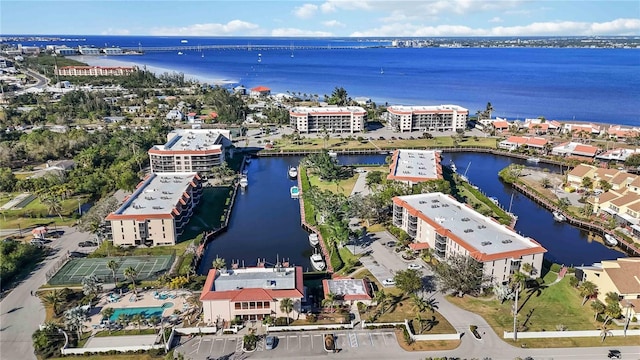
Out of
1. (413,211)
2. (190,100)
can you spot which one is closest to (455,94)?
(190,100)

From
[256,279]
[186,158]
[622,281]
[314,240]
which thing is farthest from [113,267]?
[622,281]

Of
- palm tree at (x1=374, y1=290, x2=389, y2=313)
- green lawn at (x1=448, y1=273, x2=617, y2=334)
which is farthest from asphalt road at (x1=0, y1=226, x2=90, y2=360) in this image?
green lawn at (x1=448, y1=273, x2=617, y2=334)

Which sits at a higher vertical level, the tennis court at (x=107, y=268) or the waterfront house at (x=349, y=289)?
the waterfront house at (x=349, y=289)

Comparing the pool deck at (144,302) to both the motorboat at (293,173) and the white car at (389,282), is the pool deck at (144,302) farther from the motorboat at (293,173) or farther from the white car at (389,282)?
the motorboat at (293,173)

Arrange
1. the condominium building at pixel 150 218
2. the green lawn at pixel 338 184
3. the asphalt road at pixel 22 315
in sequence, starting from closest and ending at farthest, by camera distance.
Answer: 1. the asphalt road at pixel 22 315
2. the condominium building at pixel 150 218
3. the green lawn at pixel 338 184

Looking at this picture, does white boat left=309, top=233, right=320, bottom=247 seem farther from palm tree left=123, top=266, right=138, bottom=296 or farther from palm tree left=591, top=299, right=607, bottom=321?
palm tree left=591, top=299, right=607, bottom=321

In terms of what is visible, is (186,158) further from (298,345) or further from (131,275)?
(298,345)

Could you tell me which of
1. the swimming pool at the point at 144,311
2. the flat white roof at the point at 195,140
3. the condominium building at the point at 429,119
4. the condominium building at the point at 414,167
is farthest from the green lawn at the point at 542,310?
the condominium building at the point at 429,119

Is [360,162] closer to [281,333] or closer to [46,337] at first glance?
[281,333]
